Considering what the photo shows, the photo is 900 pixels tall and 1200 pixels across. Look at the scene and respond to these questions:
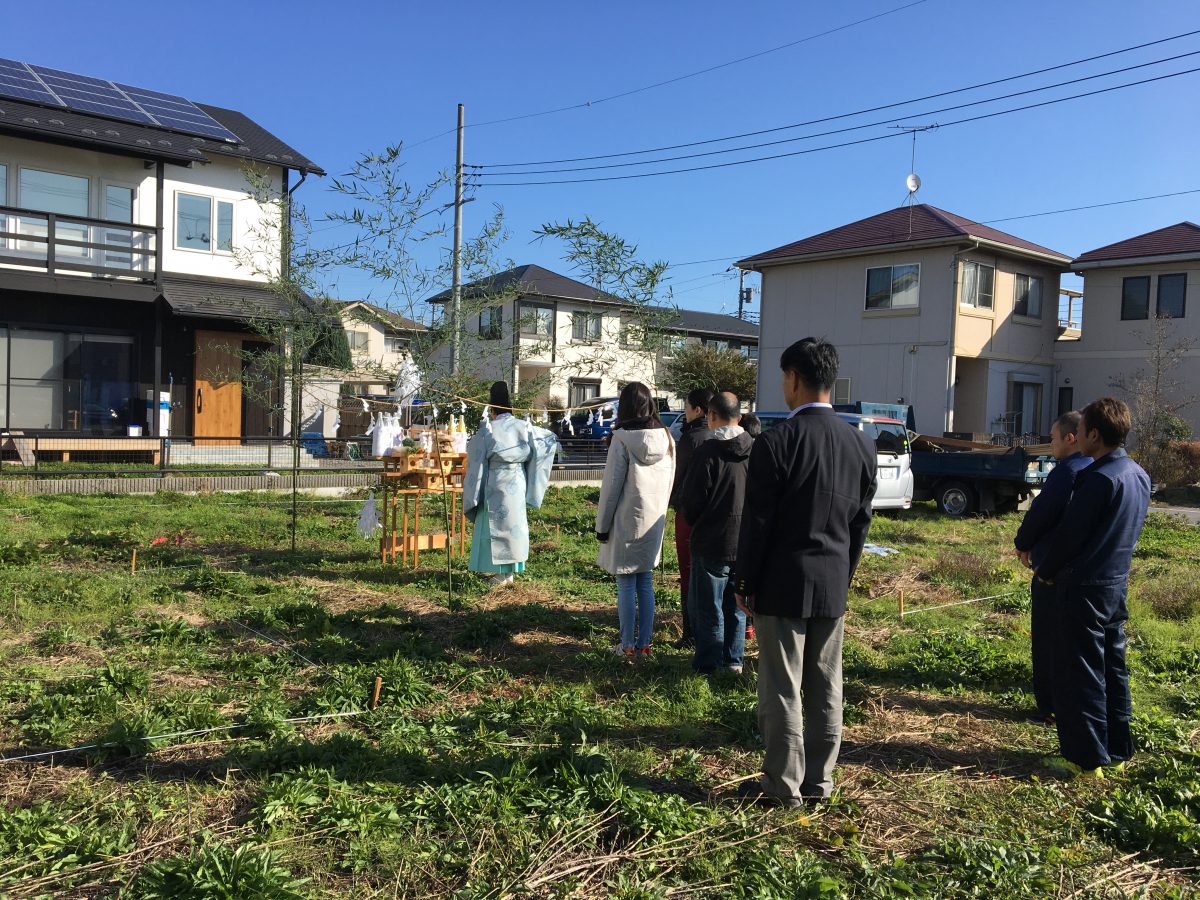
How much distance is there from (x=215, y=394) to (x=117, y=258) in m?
3.20

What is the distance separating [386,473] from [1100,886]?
654cm

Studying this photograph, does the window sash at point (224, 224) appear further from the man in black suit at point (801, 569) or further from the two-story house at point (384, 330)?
Answer: the man in black suit at point (801, 569)

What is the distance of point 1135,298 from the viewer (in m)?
24.2

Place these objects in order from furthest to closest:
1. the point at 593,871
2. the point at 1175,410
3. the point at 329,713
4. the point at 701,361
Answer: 1. the point at 701,361
2. the point at 1175,410
3. the point at 329,713
4. the point at 593,871

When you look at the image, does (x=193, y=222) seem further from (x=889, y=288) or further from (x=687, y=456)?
(x=889, y=288)

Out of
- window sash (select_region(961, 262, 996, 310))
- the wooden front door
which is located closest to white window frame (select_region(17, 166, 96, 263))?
the wooden front door

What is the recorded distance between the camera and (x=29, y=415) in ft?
56.4

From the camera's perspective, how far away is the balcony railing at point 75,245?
1650 cm

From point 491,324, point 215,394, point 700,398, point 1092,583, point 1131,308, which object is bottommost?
point 1092,583

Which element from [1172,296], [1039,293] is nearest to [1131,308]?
[1172,296]

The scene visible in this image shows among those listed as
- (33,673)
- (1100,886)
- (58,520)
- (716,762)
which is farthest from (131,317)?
(1100,886)

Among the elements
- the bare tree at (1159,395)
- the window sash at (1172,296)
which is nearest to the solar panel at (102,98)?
the bare tree at (1159,395)

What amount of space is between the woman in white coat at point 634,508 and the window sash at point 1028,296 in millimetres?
21624

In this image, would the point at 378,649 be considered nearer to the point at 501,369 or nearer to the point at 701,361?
the point at 501,369
